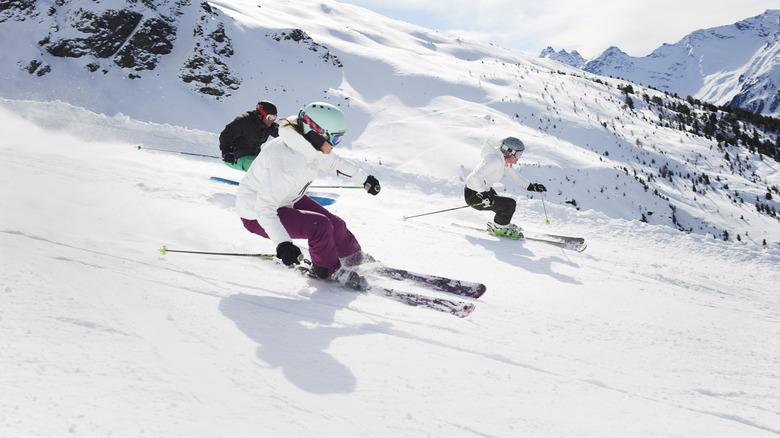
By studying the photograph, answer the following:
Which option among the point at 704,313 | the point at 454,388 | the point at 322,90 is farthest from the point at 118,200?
the point at 322,90

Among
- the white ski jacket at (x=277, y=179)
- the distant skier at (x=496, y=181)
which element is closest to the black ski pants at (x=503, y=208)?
the distant skier at (x=496, y=181)

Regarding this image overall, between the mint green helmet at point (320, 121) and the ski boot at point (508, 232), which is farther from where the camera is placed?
the ski boot at point (508, 232)

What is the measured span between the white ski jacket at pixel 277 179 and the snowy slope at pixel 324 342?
0.53m

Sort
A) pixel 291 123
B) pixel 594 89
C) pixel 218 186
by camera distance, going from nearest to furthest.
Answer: pixel 291 123 < pixel 218 186 < pixel 594 89

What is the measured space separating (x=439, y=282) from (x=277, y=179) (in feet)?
6.02

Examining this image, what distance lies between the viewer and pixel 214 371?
84.7 inches

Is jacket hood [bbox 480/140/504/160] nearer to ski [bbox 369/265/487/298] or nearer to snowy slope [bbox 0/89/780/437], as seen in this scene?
snowy slope [bbox 0/89/780/437]

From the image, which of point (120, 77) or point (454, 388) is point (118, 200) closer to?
point (454, 388)

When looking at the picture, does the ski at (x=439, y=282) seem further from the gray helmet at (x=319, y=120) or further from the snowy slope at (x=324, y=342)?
the gray helmet at (x=319, y=120)

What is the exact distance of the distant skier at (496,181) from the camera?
283 inches

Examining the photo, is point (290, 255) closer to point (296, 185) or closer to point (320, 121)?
point (296, 185)

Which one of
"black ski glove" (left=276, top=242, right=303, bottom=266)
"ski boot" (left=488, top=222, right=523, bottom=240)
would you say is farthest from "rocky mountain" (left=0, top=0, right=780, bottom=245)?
"black ski glove" (left=276, top=242, right=303, bottom=266)

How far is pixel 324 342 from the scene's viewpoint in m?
2.68

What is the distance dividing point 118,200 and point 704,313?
22.5 feet
